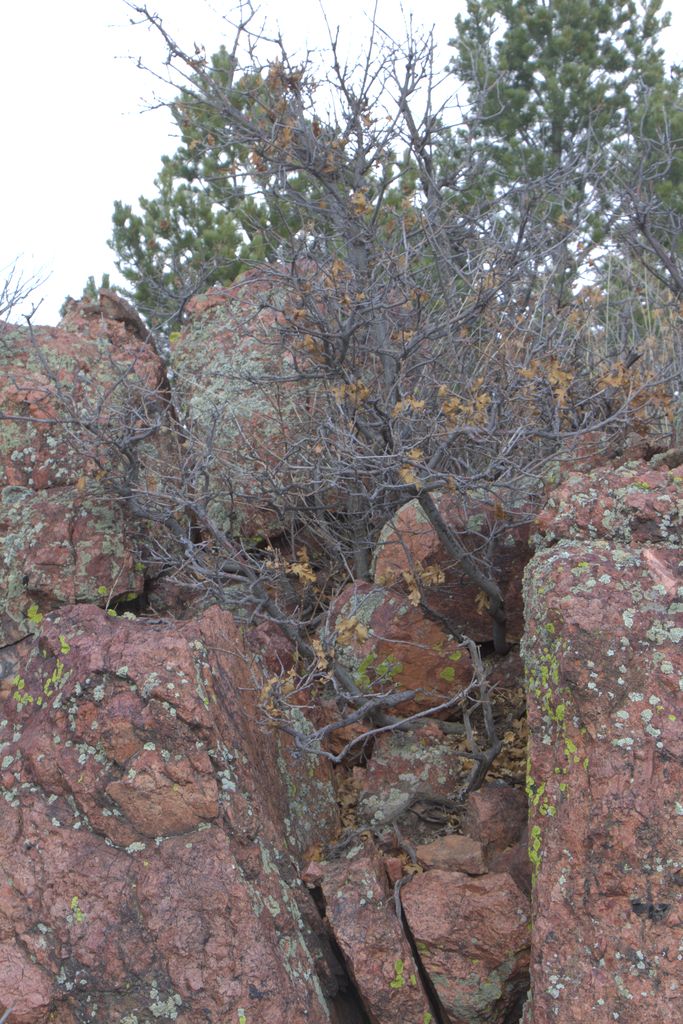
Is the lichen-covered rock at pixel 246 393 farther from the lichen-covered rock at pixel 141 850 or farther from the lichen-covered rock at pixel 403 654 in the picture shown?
the lichen-covered rock at pixel 141 850

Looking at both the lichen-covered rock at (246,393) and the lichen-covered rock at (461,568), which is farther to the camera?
the lichen-covered rock at (246,393)

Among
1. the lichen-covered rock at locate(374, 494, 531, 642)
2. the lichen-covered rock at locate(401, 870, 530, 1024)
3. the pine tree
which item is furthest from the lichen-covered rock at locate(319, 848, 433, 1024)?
the pine tree

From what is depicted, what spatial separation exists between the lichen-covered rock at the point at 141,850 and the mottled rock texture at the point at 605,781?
94cm

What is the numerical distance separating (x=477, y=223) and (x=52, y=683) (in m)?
4.00

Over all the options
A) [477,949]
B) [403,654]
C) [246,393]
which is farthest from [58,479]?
[477,949]

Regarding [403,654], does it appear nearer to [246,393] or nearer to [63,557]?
[63,557]

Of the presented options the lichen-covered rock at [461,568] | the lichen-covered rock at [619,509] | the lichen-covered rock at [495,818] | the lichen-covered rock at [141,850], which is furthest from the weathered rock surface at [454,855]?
the lichen-covered rock at [619,509]

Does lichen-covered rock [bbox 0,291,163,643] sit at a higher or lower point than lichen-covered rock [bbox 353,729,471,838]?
higher

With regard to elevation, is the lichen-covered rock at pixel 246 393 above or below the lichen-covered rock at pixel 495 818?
above

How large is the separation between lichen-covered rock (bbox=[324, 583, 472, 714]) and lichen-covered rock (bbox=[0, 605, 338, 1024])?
968 millimetres

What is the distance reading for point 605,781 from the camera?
3363 mm

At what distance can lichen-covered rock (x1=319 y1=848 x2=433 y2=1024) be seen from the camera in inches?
141

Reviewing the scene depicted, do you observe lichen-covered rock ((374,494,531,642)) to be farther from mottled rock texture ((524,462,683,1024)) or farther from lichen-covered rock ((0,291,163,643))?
lichen-covered rock ((0,291,163,643))

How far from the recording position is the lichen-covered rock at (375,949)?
11.7 feet
